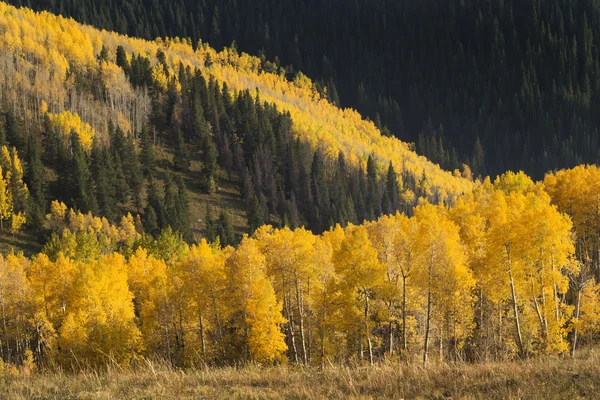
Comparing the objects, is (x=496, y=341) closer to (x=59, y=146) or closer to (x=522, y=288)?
(x=522, y=288)

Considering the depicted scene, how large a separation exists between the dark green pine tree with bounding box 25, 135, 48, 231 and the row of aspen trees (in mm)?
54965

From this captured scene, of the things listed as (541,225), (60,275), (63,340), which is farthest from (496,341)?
(60,275)

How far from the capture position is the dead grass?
416 inches

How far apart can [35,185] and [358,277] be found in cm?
10586

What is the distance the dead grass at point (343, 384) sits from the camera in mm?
10555

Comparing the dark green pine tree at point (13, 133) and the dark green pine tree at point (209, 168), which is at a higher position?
the dark green pine tree at point (13, 133)

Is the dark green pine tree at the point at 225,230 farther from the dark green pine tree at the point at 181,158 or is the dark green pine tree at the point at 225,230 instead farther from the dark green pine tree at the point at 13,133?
the dark green pine tree at the point at 13,133

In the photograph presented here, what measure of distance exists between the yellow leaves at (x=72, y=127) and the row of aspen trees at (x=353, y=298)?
8395cm

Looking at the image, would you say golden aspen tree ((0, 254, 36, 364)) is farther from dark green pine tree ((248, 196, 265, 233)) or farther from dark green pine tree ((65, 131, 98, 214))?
dark green pine tree ((248, 196, 265, 233))

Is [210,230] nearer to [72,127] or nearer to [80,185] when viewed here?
[80,185]

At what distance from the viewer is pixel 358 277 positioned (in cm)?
3650

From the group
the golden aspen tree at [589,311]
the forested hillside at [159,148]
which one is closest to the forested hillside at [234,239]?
the golden aspen tree at [589,311]

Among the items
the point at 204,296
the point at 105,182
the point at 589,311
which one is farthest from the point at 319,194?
the point at 589,311

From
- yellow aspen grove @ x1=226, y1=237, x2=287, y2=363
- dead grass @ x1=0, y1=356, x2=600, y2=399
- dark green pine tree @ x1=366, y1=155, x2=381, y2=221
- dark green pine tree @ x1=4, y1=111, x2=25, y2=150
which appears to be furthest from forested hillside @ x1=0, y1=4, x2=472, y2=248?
dead grass @ x1=0, y1=356, x2=600, y2=399
